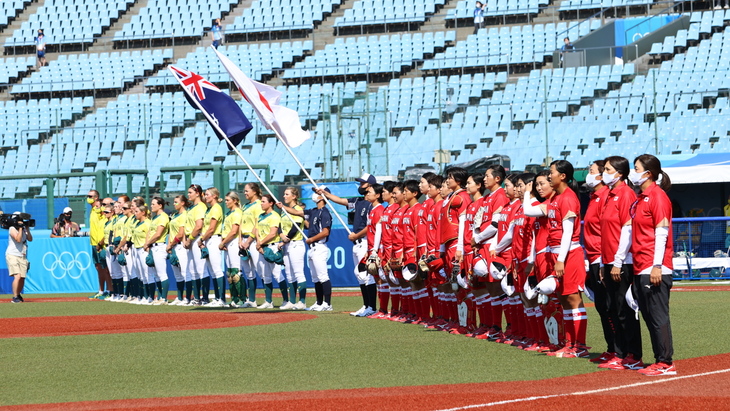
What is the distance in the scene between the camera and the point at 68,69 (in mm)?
37562

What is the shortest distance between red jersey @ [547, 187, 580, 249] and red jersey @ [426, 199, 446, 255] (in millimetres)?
2605

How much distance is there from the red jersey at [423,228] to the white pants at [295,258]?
3467 millimetres

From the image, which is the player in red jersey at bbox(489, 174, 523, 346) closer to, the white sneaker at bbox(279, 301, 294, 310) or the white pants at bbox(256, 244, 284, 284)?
the white sneaker at bbox(279, 301, 294, 310)

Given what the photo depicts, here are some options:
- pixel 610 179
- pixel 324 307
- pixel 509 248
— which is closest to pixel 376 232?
pixel 324 307

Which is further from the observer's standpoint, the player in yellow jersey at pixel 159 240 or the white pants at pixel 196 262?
Answer: the player in yellow jersey at pixel 159 240

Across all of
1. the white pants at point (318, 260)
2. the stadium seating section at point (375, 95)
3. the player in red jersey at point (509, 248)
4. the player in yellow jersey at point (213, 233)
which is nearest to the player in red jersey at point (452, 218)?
the player in red jersey at point (509, 248)

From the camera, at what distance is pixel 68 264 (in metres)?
21.9

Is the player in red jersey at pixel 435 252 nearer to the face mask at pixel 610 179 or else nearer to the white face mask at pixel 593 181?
the white face mask at pixel 593 181

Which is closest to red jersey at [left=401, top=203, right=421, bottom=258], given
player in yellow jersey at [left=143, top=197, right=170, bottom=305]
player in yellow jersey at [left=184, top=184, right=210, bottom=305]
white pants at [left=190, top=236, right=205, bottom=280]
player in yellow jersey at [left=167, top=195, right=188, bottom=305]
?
player in yellow jersey at [left=184, top=184, right=210, bottom=305]

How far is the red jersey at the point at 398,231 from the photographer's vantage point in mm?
12438

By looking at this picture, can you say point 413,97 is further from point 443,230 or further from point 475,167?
point 443,230

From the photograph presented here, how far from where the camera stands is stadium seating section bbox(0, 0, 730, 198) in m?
23.1

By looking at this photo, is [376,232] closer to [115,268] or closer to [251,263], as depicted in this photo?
[251,263]

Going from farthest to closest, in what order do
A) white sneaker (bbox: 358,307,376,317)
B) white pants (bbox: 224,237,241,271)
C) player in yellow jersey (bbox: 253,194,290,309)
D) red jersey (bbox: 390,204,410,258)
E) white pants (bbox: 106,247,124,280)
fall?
white pants (bbox: 106,247,124,280) < white pants (bbox: 224,237,241,271) < player in yellow jersey (bbox: 253,194,290,309) < white sneaker (bbox: 358,307,376,317) < red jersey (bbox: 390,204,410,258)
